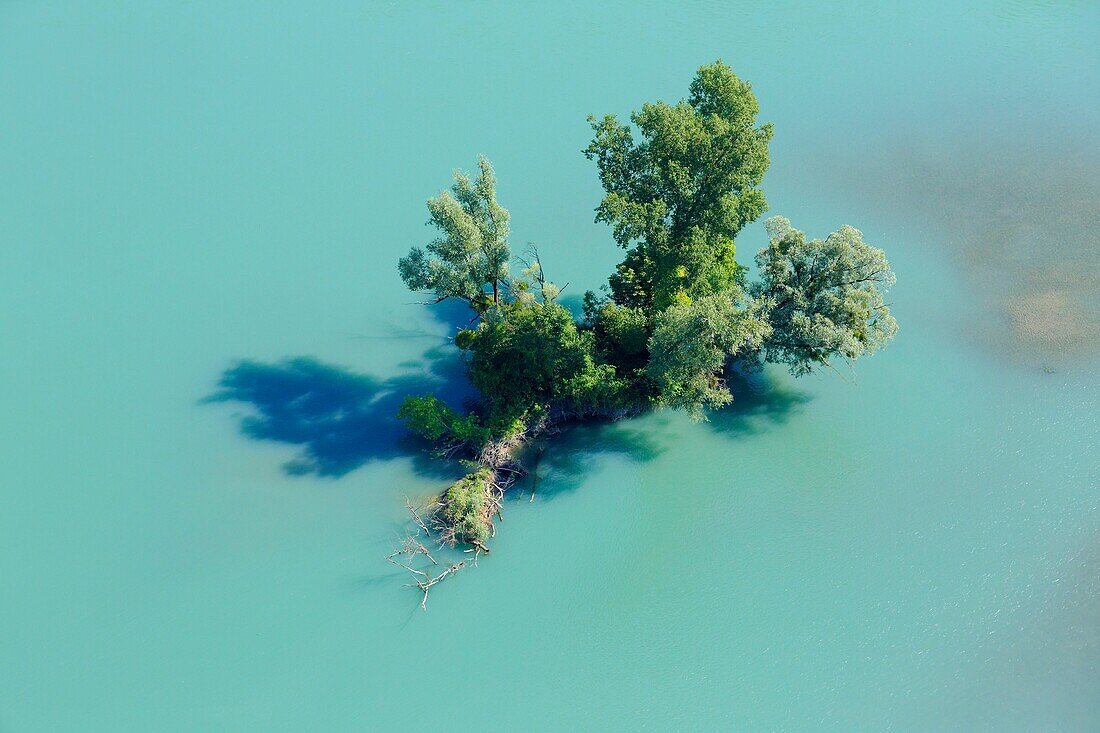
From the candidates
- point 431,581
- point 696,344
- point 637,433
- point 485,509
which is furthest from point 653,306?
point 431,581

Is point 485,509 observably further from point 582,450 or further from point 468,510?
point 582,450

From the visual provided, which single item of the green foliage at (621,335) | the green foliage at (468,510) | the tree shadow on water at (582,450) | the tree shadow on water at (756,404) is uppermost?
the green foliage at (621,335)

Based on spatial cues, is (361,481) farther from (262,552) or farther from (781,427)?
(781,427)

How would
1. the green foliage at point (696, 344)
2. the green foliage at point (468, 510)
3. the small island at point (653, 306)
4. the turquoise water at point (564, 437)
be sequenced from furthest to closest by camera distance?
the small island at point (653, 306)
the green foliage at point (696, 344)
the green foliage at point (468, 510)
the turquoise water at point (564, 437)

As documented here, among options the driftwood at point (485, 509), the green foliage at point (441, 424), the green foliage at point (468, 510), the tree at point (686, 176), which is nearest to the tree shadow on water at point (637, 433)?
the driftwood at point (485, 509)

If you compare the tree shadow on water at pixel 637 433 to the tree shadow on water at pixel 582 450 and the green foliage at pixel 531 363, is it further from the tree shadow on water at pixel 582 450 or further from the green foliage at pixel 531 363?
the green foliage at pixel 531 363
